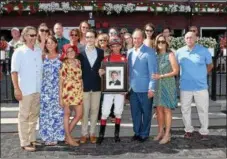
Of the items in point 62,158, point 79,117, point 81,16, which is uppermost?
point 81,16

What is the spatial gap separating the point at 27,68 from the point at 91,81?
A: 1.12 m

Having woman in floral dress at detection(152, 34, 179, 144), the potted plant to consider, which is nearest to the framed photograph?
Answer: woman in floral dress at detection(152, 34, 179, 144)

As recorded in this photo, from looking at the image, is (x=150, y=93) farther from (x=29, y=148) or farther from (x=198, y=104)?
(x=29, y=148)

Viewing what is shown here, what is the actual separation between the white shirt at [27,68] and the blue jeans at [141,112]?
5.69ft

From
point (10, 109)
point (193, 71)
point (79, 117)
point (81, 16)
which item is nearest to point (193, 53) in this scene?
point (193, 71)

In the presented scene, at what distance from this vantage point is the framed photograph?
7079 millimetres

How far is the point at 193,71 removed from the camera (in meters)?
7.40

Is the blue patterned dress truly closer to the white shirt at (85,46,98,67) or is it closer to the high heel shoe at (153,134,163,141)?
the white shirt at (85,46,98,67)

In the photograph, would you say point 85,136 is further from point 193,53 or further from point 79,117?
point 193,53

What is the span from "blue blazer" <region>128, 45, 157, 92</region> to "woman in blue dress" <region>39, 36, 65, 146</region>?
1287 millimetres

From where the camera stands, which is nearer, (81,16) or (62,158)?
(62,158)

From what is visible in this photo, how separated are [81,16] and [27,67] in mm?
12231

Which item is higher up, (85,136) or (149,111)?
(149,111)

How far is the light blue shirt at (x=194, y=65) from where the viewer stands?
7371 mm
